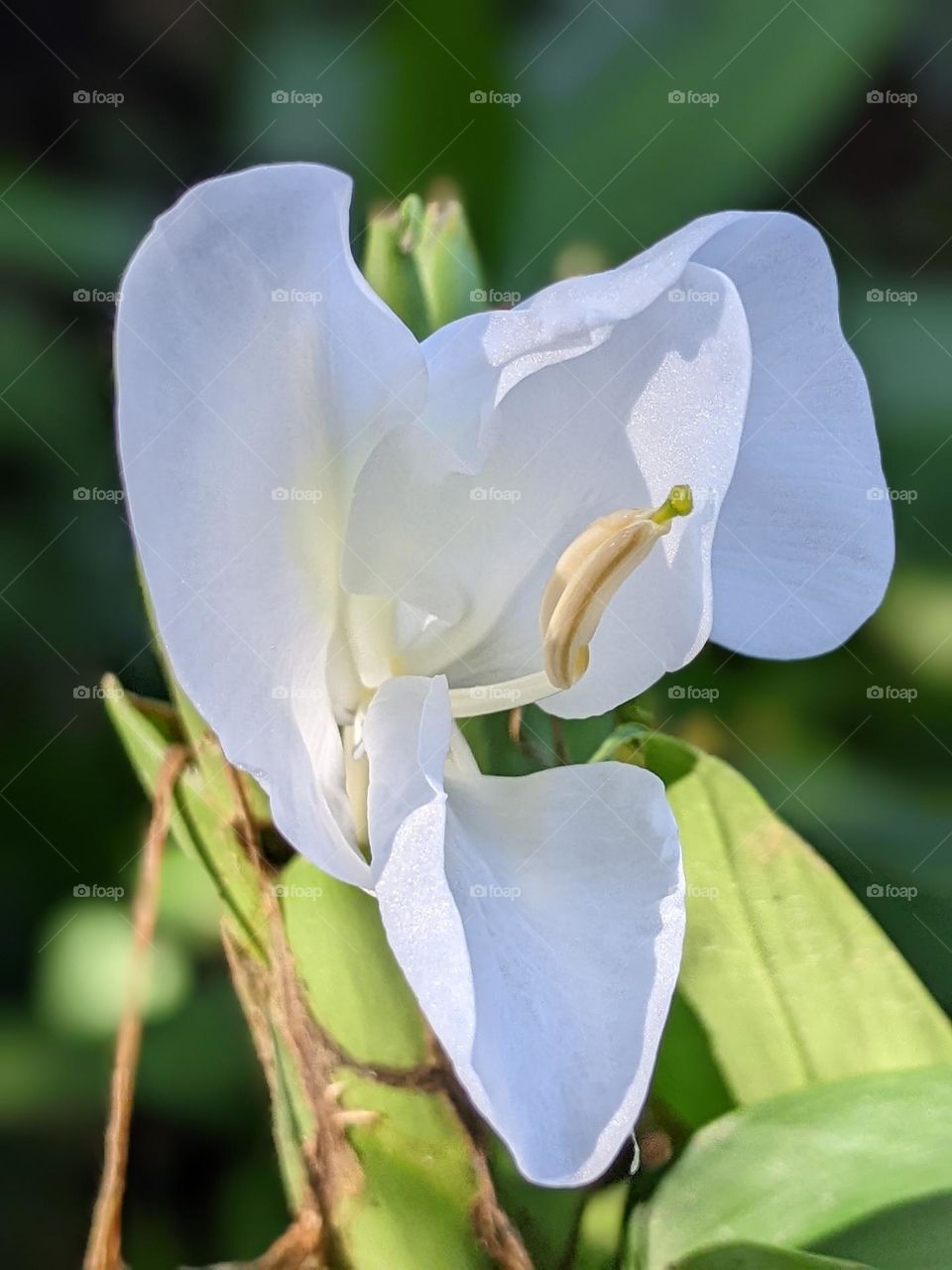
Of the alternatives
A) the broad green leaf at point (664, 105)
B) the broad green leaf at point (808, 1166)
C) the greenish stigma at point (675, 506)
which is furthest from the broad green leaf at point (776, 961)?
the broad green leaf at point (664, 105)

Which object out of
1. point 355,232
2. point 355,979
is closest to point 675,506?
→ point 355,979

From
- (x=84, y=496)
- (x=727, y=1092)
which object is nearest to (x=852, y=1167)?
(x=727, y=1092)

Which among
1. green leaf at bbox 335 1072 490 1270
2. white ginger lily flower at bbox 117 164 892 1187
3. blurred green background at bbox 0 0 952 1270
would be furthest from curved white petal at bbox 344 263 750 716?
blurred green background at bbox 0 0 952 1270

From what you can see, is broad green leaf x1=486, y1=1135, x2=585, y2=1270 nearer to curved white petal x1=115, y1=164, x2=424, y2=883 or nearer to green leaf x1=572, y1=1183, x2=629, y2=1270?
green leaf x1=572, y1=1183, x2=629, y2=1270

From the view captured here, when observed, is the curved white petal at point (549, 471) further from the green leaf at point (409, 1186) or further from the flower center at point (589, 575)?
the green leaf at point (409, 1186)

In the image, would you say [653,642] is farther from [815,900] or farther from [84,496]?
[84,496]
